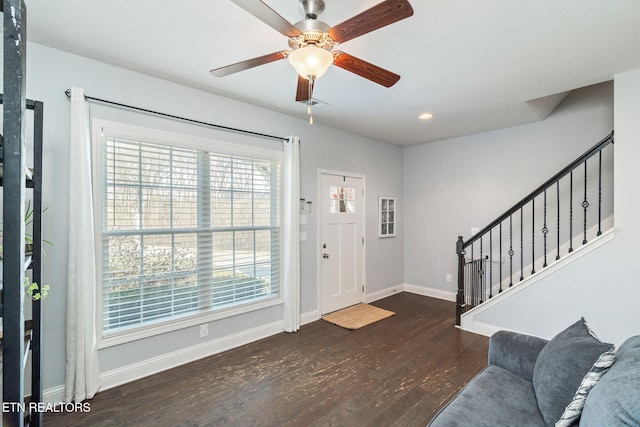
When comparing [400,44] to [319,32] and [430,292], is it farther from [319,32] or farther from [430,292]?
[430,292]

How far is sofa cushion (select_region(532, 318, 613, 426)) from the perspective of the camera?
4.34ft

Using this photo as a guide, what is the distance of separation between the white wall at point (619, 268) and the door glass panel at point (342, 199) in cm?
261

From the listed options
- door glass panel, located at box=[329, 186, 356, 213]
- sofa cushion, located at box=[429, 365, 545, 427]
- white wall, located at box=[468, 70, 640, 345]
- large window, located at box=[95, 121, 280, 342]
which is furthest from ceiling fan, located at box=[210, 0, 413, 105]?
door glass panel, located at box=[329, 186, 356, 213]

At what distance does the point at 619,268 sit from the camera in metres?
2.70

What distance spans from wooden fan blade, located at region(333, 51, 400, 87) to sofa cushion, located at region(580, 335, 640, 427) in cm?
177

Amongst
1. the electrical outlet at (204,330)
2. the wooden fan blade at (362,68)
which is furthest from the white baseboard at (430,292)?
the wooden fan blade at (362,68)

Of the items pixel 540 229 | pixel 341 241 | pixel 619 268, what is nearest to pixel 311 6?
pixel 341 241

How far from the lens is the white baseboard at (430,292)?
4.93 m

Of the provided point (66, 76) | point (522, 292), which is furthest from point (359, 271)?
point (66, 76)

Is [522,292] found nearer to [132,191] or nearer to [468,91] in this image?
[468,91]

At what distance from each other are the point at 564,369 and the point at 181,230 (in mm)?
2932

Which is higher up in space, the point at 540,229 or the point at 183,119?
the point at 183,119

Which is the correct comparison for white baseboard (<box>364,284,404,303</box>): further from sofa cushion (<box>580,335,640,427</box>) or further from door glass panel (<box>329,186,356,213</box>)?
sofa cushion (<box>580,335,640,427</box>)

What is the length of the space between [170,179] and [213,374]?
1.82 m
